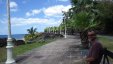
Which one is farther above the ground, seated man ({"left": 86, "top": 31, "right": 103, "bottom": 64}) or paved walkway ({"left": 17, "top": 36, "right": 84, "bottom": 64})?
seated man ({"left": 86, "top": 31, "right": 103, "bottom": 64})

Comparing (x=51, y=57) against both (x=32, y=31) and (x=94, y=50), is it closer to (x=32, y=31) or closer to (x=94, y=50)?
(x=94, y=50)

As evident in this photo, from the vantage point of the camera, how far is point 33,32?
5722cm

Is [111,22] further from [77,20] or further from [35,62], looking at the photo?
[35,62]

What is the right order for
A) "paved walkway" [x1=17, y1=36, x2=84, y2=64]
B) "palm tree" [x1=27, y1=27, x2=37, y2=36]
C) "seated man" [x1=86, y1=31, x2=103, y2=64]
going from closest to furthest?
"seated man" [x1=86, y1=31, x2=103, y2=64] < "paved walkway" [x1=17, y1=36, x2=84, y2=64] < "palm tree" [x1=27, y1=27, x2=37, y2=36]

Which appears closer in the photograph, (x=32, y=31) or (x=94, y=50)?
(x=94, y=50)

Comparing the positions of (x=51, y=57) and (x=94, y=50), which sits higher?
(x=94, y=50)

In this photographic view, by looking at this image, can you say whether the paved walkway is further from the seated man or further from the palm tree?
the palm tree

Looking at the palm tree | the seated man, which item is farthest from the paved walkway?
the palm tree

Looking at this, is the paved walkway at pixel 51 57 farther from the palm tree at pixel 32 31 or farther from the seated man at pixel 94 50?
the palm tree at pixel 32 31

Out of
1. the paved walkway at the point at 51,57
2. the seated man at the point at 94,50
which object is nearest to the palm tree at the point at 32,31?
the paved walkway at the point at 51,57

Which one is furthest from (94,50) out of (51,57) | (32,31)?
(32,31)

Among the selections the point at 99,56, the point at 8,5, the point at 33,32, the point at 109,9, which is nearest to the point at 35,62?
the point at 8,5

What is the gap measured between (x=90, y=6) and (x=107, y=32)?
35116 millimetres

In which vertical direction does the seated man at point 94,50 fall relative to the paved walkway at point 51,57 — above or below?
above
